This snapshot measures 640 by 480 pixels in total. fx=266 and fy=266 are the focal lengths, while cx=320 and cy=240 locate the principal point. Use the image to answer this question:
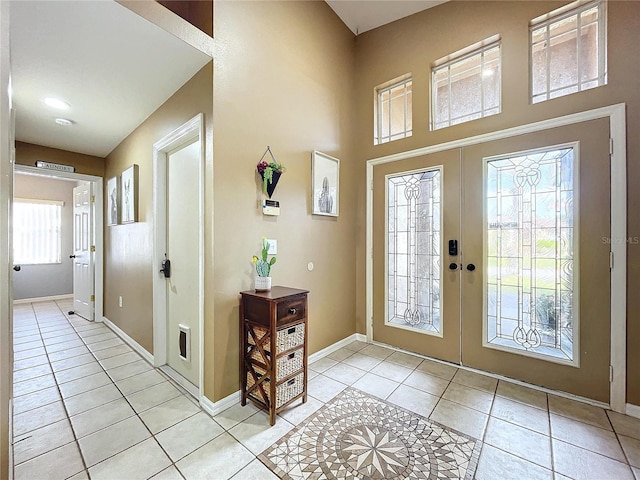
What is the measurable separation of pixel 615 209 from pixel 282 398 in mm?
2674

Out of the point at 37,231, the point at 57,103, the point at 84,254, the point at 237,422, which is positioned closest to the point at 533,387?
the point at 237,422

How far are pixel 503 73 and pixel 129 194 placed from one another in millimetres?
3919

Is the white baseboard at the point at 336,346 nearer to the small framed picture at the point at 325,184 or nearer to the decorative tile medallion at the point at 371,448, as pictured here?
the decorative tile medallion at the point at 371,448

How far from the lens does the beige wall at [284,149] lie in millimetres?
1914

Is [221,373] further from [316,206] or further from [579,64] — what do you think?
[579,64]

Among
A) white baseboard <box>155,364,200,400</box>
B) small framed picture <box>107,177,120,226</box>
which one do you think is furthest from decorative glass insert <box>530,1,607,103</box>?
small framed picture <box>107,177,120,226</box>

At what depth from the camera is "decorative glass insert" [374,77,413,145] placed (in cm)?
A: 294

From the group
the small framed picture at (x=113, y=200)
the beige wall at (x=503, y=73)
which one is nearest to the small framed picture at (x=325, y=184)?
the beige wall at (x=503, y=73)

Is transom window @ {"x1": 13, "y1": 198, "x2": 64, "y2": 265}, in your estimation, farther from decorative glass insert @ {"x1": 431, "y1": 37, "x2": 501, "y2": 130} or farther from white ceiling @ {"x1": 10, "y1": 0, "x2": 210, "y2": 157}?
decorative glass insert @ {"x1": 431, "y1": 37, "x2": 501, "y2": 130}

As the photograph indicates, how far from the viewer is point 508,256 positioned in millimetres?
2291

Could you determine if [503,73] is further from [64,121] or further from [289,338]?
[64,121]

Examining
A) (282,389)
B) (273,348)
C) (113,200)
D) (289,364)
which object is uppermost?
(113,200)

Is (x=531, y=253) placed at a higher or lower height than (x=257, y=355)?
higher

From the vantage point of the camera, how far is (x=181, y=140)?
7.34 feet
